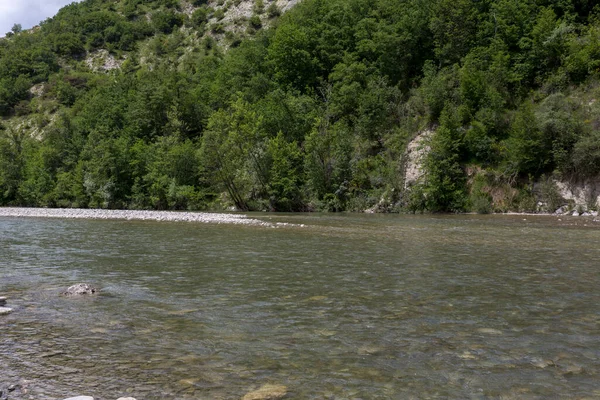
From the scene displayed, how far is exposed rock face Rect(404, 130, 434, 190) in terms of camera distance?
46469 millimetres

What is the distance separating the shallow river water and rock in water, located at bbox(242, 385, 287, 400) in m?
0.09

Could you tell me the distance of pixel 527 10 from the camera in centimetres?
5319

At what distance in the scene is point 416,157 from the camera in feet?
159

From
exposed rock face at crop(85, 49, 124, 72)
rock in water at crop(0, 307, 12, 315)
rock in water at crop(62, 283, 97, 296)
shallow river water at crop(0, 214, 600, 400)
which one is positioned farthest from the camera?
exposed rock face at crop(85, 49, 124, 72)

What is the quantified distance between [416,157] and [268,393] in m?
46.0

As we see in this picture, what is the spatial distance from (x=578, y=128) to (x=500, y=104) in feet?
27.6

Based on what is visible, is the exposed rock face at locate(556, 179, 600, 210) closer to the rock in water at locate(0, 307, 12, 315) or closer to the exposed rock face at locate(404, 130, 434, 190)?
the exposed rock face at locate(404, 130, 434, 190)

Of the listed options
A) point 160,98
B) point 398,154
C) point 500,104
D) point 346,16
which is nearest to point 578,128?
point 500,104

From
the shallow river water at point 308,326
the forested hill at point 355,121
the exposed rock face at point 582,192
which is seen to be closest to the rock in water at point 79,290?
the shallow river water at point 308,326

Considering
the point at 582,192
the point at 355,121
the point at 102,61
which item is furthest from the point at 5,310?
the point at 102,61

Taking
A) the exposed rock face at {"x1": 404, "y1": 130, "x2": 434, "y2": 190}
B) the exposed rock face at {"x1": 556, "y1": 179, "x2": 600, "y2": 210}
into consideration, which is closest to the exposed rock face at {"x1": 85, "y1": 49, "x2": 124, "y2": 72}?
the exposed rock face at {"x1": 404, "y1": 130, "x2": 434, "y2": 190}

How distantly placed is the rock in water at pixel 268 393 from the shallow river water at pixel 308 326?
93 millimetres

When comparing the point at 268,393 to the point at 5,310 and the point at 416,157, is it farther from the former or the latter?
the point at 416,157

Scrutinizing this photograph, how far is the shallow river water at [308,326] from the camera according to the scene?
16.4 ft
